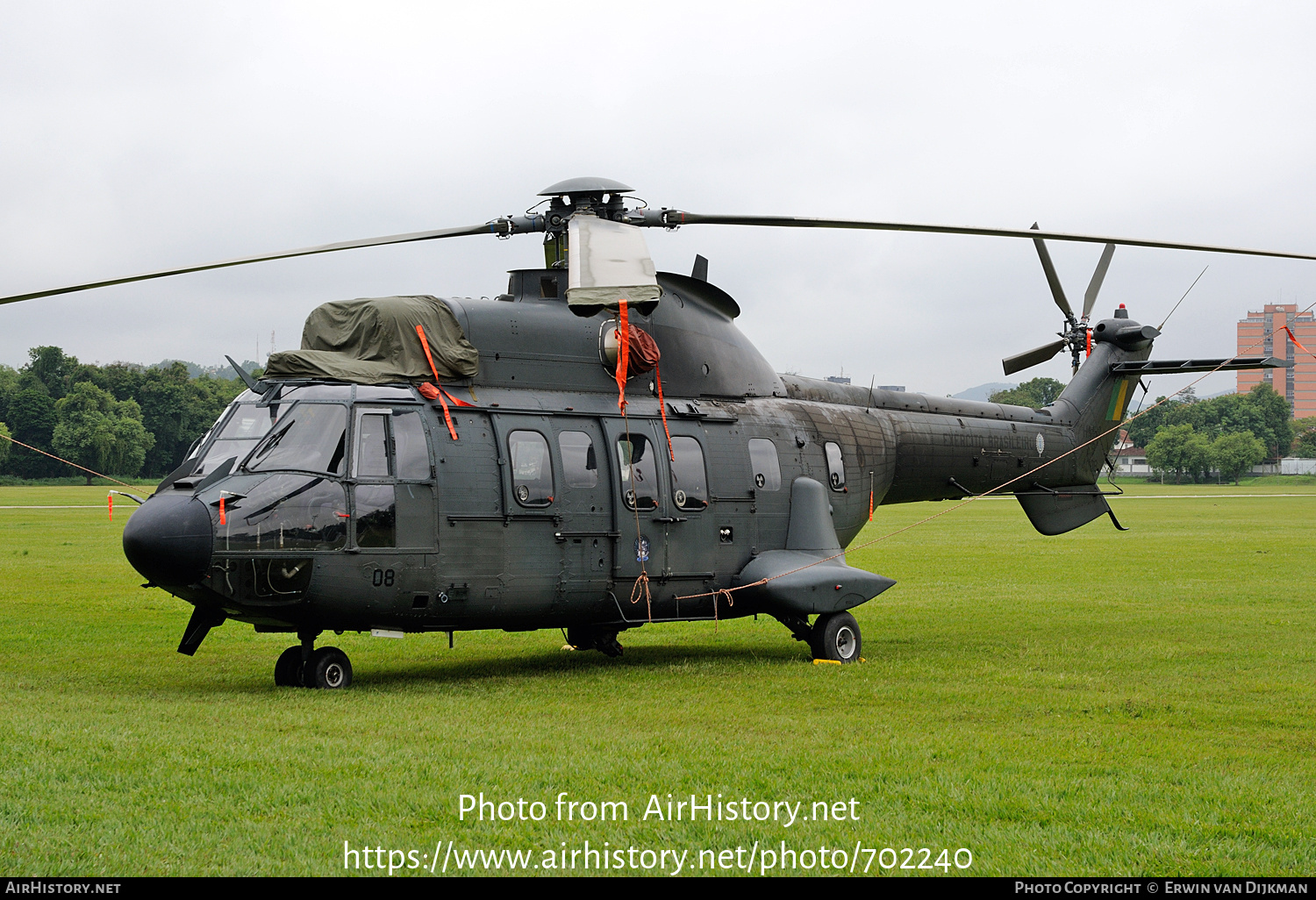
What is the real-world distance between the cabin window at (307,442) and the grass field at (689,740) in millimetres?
2177

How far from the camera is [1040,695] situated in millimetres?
11656

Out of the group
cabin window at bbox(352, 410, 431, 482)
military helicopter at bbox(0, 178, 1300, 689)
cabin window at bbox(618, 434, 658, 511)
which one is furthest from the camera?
cabin window at bbox(618, 434, 658, 511)

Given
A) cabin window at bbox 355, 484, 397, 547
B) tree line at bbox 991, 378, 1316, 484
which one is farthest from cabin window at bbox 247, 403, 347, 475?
tree line at bbox 991, 378, 1316, 484

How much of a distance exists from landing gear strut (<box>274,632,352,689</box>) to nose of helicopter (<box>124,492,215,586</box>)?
1.57 meters

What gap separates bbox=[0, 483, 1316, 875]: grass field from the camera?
21.5 ft

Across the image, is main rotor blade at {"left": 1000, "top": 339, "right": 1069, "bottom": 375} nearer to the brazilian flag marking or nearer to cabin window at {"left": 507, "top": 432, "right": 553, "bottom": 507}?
the brazilian flag marking

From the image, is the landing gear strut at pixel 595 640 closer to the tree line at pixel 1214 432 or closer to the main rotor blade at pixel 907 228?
the main rotor blade at pixel 907 228

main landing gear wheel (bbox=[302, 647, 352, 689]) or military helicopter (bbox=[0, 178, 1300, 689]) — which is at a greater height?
military helicopter (bbox=[0, 178, 1300, 689])

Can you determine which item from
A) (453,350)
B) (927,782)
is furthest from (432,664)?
(927,782)

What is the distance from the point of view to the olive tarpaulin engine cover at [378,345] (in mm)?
12016

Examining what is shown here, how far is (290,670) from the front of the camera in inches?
478

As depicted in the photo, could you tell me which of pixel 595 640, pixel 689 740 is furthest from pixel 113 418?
pixel 689 740

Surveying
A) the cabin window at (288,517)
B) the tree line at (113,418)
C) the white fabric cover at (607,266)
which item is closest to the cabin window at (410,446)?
the cabin window at (288,517)

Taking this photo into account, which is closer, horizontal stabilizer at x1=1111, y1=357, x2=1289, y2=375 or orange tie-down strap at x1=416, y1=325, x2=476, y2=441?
orange tie-down strap at x1=416, y1=325, x2=476, y2=441
